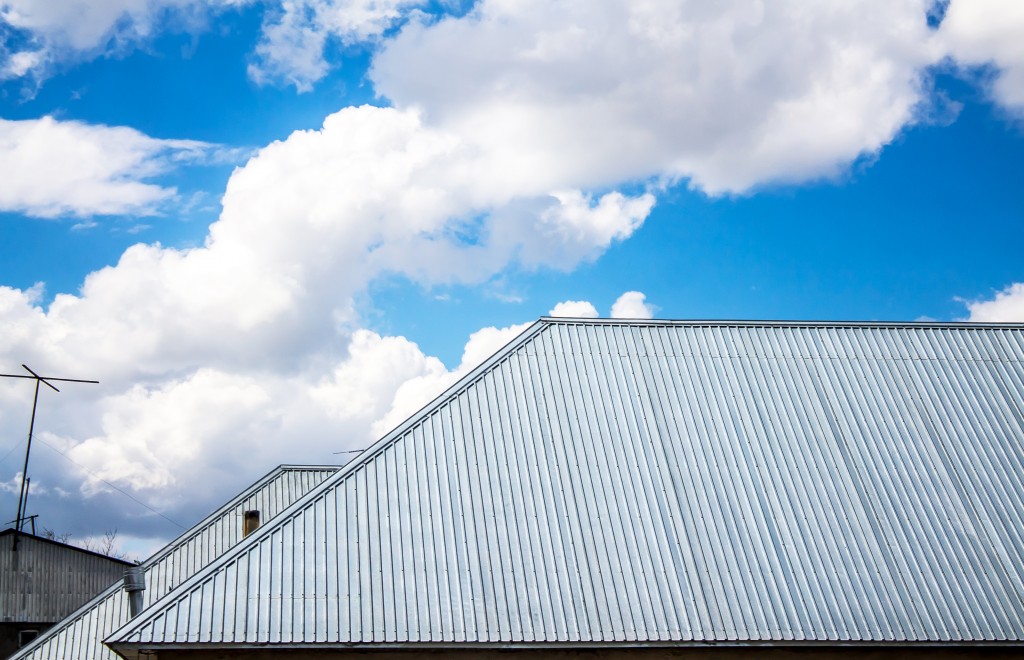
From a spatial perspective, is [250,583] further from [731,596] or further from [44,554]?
[44,554]

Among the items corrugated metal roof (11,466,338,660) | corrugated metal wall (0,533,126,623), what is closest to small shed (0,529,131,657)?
corrugated metal wall (0,533,126,623)

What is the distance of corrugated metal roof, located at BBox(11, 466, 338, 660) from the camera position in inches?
950

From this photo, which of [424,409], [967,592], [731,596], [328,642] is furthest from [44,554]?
[967,592]

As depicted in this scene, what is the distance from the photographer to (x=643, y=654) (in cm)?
1667

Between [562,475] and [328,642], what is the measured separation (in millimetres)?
5896

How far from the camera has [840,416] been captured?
2183cm

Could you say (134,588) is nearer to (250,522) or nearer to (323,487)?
(323,487)

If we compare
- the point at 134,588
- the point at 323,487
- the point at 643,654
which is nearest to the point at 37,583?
the point at 134,588

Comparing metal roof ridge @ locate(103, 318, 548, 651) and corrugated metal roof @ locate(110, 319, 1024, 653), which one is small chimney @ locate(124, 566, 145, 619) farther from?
corrugated metal roof @ locate(110, 319, 1024, 653)

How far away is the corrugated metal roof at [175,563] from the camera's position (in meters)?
24.1

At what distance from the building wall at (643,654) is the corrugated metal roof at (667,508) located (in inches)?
15.6

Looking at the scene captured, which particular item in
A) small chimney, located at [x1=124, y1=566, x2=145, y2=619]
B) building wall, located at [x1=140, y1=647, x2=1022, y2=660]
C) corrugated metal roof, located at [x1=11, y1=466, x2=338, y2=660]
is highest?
corrugated metal roof, located at [x1=11, y1=466, x2=338, y2=660]

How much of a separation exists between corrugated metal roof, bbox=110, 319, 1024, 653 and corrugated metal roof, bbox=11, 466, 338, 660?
5568 mm

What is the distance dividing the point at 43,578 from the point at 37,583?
309 millimetres
